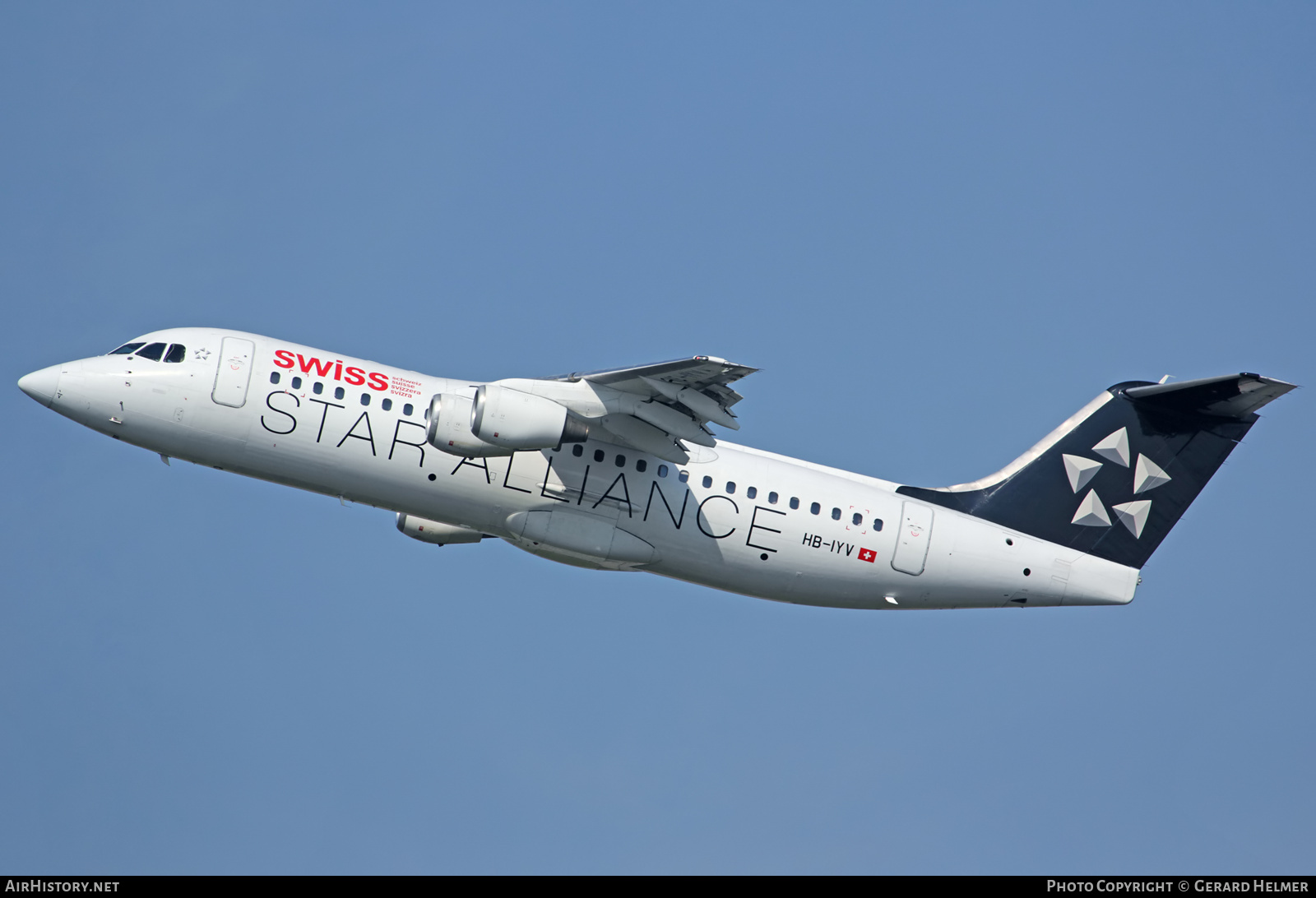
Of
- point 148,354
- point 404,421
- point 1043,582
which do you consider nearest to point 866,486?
point 1043,582

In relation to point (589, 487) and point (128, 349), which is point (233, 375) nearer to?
point (128, 349)

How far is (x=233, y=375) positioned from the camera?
21.3 metres

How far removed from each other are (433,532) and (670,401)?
20.2 ft

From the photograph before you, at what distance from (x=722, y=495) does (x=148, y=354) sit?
9530 millimetres

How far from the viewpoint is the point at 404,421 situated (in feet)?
70.1

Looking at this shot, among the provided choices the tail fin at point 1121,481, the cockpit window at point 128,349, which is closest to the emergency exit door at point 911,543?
the tail fin at point 1121,481

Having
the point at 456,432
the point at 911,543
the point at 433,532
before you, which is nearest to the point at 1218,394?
the point at 911,543

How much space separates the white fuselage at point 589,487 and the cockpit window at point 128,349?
16 cm
